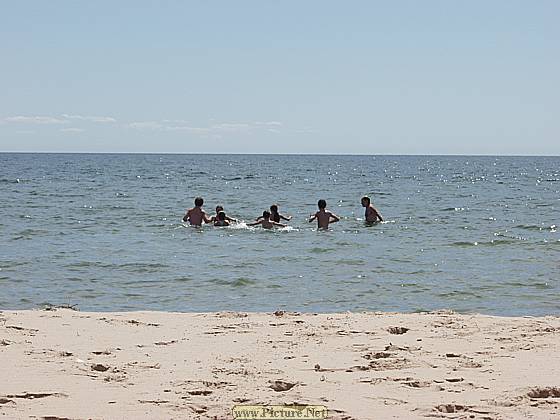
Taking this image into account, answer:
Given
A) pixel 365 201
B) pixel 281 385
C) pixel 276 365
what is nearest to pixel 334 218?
pixel 365 201

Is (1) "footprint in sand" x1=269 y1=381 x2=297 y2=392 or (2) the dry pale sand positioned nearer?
(2) the dry pale sand

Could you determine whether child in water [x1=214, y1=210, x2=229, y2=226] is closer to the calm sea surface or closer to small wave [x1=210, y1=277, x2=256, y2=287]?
the calm sea surface

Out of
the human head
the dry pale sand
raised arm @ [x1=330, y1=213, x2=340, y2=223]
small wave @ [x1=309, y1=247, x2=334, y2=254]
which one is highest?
the human head

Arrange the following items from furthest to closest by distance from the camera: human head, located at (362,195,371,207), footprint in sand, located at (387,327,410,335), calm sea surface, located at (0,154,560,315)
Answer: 1. human head, located at (362,195,371,207)
2. calm sea surface, located at (0,154,560,315)
3. footprint in sand, located at (387,327,410,335)

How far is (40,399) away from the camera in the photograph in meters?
5.09

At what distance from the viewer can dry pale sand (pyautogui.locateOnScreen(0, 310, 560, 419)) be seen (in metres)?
5.00

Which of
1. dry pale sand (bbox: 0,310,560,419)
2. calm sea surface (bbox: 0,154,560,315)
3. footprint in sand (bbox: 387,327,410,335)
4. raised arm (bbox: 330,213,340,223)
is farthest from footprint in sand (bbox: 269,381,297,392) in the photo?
raised arm (bbox: 330,213,340,223)

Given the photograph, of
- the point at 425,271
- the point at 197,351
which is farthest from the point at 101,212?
the point at 197,351

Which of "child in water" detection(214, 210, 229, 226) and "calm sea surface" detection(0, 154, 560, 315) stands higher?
"child in water" detection(214, 210, 229, 226)

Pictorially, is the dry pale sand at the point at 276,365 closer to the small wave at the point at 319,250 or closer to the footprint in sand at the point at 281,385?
the footprint in sand at the point at 281,385

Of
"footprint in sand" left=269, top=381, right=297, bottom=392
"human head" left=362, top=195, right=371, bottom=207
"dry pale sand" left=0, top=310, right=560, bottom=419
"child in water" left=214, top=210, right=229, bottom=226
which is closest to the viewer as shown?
"dry pale sand" left=0, top=310, right=560, bottom=419

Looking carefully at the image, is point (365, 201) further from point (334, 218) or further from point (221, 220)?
point (221, 220)

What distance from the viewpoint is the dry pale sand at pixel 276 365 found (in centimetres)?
500

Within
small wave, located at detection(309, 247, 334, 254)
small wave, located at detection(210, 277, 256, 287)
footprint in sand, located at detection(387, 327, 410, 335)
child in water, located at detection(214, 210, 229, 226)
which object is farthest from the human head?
footprint in sand, located at detection(387, 327, 410, 335)
